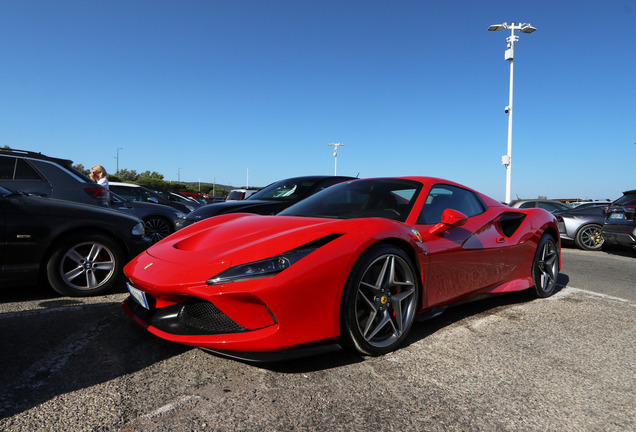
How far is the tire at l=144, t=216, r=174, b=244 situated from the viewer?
800 cm

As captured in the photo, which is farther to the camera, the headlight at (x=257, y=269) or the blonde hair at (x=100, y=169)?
the blonde hair at (x=100, y=169)

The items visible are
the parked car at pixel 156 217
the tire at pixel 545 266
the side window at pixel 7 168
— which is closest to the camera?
the tire at pixel 545 266

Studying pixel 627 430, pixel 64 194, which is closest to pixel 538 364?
pixel 627 430

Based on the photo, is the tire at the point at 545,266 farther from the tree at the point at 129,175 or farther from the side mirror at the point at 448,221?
the tree at the point at 129,175

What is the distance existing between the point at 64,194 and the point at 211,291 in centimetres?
435

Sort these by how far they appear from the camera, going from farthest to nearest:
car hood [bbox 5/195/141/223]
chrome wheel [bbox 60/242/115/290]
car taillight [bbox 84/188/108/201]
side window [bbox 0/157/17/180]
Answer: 1. car taillight [bbox 84/188/108/201]
2. side window [bbox 0/157/17/180]
3. chrome wheel [bbox 60/242/115/290]
4. car hood [bbox 5/195/141/223]

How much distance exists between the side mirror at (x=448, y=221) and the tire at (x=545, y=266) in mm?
1572

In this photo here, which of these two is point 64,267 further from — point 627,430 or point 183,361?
point 627,430

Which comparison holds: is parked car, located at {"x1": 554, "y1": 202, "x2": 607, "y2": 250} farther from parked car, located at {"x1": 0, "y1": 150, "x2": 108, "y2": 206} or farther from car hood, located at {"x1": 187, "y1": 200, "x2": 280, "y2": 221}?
parked car, located at {"x1": 0, "y1": 150, "x2": 108, "y2": 206}

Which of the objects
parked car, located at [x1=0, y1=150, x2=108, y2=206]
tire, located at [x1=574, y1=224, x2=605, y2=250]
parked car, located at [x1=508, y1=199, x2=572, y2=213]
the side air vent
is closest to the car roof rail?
parked car, located at [x1=0, y1=150, x2=108, y2=206]

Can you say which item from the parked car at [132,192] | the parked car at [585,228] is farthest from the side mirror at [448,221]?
the parked car at [132,192]

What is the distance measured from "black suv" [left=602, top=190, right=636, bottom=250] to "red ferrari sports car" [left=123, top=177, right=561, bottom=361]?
569 cm

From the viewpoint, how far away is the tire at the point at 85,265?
367 centimetres

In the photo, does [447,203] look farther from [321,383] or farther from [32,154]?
[32,154]
